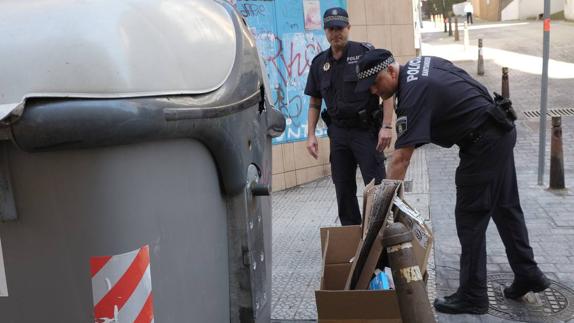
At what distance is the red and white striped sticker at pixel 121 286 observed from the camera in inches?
73.6

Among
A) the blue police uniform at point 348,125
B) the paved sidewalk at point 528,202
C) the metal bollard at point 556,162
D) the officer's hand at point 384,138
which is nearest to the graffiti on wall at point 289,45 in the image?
the paved sidewalk at point 528,202

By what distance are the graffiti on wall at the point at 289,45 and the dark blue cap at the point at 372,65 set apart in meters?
3.51

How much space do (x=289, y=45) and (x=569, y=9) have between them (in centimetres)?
2347

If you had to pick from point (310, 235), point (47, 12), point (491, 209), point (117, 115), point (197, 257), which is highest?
point (47, 12)

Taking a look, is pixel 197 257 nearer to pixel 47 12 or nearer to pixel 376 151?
pixel 47 12

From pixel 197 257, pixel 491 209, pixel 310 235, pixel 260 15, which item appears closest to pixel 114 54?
pixel 197 257

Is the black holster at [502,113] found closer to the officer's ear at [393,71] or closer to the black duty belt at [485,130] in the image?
the black duty belt at [485,130]

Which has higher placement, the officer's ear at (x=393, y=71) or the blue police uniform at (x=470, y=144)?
the officer's ear at (x=393, y=71)

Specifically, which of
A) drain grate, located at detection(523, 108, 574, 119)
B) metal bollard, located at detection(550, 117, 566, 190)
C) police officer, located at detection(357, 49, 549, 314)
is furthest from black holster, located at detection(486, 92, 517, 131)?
drain grate, located at detection(523, 108, 574, 119)

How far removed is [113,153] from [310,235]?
12.5 ft

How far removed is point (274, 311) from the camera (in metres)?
3.94

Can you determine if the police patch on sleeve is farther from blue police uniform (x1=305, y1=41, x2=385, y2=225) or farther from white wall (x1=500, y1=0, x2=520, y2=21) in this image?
white wall (x1=500, y1=0, x2=520, y2=21)

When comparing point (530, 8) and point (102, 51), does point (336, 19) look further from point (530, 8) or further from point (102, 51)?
point (530, 8)

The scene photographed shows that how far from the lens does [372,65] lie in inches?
129
